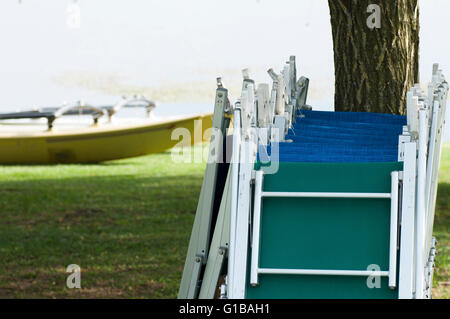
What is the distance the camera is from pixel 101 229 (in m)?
9.54

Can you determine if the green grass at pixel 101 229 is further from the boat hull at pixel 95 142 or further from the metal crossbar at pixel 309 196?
the metal crossbar at pixel 309 196

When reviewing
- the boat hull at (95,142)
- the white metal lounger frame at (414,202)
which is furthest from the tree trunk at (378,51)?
the boat hull at (95,142)

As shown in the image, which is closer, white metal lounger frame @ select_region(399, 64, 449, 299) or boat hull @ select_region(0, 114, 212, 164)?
white metal lounger frame @ select_region(399, 64, 449, 299)

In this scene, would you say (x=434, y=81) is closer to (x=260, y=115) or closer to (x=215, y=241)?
(x=260, y=115)

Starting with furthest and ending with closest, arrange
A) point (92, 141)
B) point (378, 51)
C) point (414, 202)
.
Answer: point (92, 141) < point (378, 51) < point (414, 202)

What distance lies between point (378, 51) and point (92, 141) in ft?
33.3

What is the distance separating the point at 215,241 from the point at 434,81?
1.60 metres

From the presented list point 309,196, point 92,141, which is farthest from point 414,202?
point 92,141

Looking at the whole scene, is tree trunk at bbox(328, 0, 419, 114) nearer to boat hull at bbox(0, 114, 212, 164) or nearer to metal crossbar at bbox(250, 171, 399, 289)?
metal crossbar at bbox(250, 171, 399, 289)

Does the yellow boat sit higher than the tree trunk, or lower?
lower

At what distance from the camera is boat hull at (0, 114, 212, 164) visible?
15.0 m

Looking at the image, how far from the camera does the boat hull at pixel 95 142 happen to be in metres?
15.0

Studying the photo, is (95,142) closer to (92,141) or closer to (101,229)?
(92,141)

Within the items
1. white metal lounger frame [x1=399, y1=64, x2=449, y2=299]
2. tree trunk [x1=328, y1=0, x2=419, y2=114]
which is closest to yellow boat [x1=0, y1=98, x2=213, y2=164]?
tree trunk [x1=328, y1=0, x2=419, y2=114]
